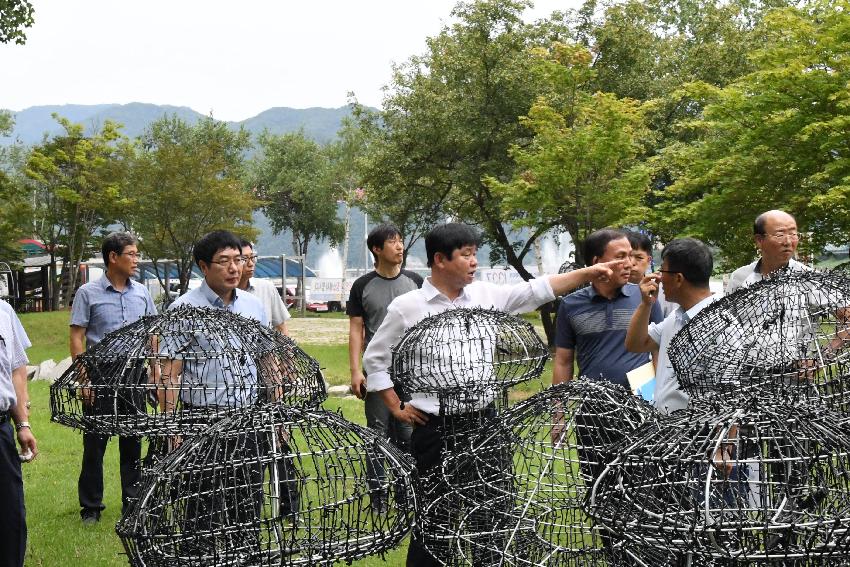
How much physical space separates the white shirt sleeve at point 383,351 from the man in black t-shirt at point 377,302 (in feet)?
5.74

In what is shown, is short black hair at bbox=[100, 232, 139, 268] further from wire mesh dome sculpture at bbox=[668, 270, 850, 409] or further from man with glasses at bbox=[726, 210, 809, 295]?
wire mesh dome sculpture at bbox=[668, 270, 850, 409]

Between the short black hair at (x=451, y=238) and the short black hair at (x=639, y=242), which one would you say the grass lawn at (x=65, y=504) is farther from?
the short black hair at (x=639, y=242)

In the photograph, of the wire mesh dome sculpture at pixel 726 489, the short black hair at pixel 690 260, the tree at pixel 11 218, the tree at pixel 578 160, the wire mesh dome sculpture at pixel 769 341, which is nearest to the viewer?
the wire mesh dome sculpture at pixel 726 489

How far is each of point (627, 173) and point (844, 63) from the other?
14.3ft

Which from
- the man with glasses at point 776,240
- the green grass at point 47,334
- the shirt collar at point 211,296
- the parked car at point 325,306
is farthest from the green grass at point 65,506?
the parked car at point 325,306

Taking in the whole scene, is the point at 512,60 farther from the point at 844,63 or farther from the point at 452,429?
the point at 452,429

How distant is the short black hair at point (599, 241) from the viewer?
16.0 ft

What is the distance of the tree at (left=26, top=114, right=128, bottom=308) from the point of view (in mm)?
30094

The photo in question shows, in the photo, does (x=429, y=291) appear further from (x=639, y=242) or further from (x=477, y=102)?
(x=477, y=102)

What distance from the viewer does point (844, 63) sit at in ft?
42.3

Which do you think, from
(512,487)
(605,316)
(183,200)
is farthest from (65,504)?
(183,200)

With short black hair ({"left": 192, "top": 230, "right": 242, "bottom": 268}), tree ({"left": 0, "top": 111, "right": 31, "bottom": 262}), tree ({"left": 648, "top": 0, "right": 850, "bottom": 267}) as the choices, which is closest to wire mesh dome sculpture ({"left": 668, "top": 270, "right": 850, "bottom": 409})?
short black hair ({"left": 192, "top": 230, "right": 242, "bottom": 268})

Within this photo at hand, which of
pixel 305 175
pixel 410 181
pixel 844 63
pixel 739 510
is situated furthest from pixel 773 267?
pixel 305 175

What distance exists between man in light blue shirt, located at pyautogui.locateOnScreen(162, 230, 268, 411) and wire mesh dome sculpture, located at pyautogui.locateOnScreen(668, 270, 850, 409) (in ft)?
6.17
